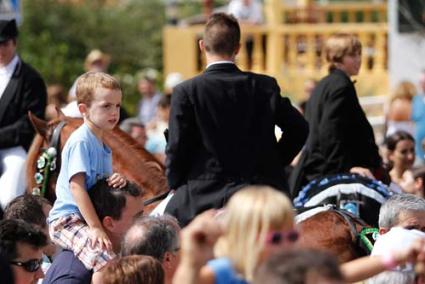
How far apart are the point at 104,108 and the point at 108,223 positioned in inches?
25.7

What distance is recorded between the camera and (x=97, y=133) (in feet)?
23.2

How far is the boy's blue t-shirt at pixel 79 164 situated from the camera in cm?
684

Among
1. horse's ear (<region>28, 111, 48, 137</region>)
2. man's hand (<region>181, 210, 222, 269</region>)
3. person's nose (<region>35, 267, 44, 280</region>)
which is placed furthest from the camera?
horse's ear (<region>28, 111, 48, 137</region>)

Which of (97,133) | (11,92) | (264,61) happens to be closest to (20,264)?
(97,133)

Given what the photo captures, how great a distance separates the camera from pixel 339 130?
29.2ft

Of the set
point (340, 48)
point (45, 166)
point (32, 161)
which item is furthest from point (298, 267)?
point (340, 48)

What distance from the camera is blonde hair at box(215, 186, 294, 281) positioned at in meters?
4.47

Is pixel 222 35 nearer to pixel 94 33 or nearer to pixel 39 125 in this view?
pixel 39 125

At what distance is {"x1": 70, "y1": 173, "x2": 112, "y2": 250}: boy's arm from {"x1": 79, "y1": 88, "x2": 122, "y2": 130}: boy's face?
1.39 feet

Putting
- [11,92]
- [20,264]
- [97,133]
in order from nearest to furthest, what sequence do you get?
[20,264], [97,133], [11,92]

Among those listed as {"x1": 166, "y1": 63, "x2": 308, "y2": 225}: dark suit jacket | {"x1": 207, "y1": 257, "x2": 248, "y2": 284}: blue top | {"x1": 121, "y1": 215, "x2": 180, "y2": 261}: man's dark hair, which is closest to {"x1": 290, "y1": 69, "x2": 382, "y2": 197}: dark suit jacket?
{"x1": 166, "y1": 63, "x2": 308, "y2": 225}: dark suit jacket

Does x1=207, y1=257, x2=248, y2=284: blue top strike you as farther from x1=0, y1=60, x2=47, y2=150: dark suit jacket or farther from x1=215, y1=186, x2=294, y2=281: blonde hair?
x1=0, y1=60, x2=47, y2=150: dark suit jacket

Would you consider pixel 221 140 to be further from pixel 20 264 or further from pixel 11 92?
pixel 11 92

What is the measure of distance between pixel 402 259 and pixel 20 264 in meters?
1.98
